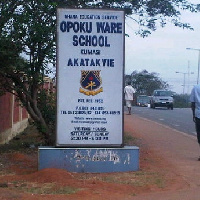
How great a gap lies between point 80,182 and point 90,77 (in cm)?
219

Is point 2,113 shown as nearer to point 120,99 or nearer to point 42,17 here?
point 42,17

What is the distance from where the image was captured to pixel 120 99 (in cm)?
969

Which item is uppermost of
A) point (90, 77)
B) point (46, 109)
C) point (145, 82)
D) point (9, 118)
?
point (145, 82)

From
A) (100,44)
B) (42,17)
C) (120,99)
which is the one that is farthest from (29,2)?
(120,99)

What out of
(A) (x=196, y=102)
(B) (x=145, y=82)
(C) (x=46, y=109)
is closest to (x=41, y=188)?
(C) (x=46, y=109)

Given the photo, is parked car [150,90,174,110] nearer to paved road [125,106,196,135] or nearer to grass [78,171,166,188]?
paved road [125,106,196,135]

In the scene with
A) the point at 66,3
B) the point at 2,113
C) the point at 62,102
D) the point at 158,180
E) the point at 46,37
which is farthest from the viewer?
the point at 2,113

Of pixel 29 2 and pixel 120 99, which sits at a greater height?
pixel 29 2

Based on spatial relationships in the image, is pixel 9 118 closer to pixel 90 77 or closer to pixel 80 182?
pixel 90 77

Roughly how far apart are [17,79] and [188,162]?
14.1 feet

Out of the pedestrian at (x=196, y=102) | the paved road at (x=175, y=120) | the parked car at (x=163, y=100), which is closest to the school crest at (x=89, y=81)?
the pedestrian at (x=196, y=102)

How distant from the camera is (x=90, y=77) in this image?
961 centimetres

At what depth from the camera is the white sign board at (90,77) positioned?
9.57m

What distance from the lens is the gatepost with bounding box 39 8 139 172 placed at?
9555 mm
